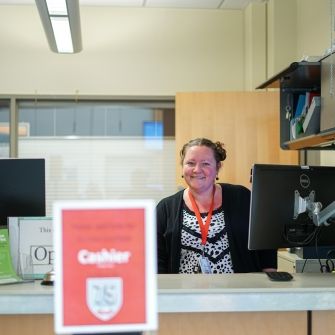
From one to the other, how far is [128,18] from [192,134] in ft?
3.96

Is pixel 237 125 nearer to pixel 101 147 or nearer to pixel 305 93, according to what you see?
pixel 101 147

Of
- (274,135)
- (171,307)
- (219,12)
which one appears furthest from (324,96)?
(219,12)

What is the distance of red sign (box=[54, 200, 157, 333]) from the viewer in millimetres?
747

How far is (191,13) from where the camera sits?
4.45 metres

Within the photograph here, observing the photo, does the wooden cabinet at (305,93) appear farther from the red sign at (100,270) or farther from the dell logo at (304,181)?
the red sign at (100,270)

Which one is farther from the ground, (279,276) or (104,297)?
(104,297)

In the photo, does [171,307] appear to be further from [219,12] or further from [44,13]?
[219,12]

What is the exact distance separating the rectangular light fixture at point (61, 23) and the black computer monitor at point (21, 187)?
1.39m

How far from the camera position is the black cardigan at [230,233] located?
220 cm

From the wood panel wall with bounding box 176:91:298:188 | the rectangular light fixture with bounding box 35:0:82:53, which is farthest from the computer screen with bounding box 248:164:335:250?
the wood panel wall with bounding box 176:91:298:188

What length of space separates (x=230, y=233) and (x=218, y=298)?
2.80ft

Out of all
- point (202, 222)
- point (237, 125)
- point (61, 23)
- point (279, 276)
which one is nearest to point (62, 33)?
point (61, 23)

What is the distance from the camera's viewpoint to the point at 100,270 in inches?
29.5

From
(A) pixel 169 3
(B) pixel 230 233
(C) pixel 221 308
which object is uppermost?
(A) pixel 169 3
